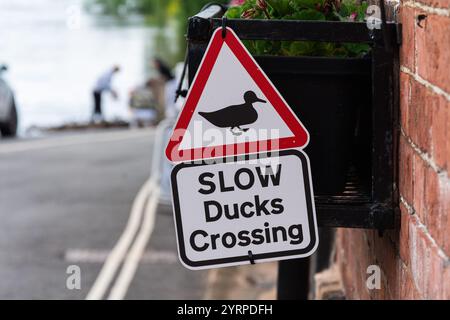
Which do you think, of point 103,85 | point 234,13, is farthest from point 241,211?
point 103,85

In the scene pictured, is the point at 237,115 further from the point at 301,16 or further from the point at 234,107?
the point at 301,16

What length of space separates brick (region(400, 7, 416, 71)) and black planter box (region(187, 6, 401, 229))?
5 cm

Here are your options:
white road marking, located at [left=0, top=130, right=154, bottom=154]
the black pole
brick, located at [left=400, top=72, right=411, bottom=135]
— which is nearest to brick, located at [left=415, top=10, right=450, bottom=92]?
brick, located at [left=400, top=72, right=411, bottom=135]

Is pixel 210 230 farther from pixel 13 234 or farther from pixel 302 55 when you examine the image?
pixel 13 234

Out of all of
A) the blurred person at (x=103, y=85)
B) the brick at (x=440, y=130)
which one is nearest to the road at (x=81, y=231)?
the brick at (x=440, y=130)

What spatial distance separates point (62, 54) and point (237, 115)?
318 ft

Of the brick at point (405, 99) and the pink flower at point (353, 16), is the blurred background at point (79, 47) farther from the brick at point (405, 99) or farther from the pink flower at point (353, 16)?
the brick at point (405, 99)

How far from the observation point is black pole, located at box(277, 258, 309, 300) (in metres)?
5.40

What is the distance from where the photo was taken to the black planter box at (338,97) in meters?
3.10

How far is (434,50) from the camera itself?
2590 millimetres

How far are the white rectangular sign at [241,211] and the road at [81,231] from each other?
150cm

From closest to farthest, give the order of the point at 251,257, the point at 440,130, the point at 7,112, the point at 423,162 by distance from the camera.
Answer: the point at 440,130
the point at 423,162
the point at 251,257
the point at 7,112

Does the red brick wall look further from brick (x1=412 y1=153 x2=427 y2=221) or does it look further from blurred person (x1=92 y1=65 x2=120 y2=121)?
blurred person (x1=92 y1=65 x2=120 y2=121)

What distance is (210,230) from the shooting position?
9.32ft
